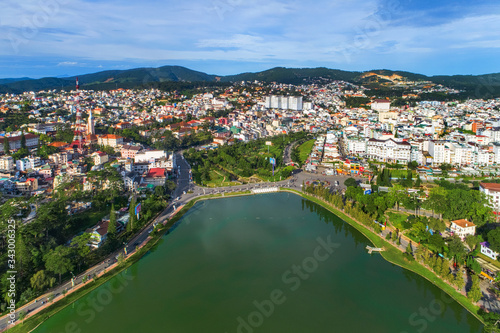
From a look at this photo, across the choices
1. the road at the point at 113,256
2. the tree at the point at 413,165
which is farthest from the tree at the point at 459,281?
the tree at the point at 413,165

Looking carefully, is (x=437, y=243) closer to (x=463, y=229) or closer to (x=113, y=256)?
(x=463, y=229)

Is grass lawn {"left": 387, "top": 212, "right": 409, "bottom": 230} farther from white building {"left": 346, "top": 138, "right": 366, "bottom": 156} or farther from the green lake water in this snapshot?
white building {"left": 346, "top": 138, "right": 366, "bottom": 156}

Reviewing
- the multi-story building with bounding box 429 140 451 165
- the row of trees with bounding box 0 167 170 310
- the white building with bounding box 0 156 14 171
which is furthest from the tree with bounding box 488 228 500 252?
the white building with bounding box 0 156 14 171

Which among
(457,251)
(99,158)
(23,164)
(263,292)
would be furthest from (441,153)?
(23,164)

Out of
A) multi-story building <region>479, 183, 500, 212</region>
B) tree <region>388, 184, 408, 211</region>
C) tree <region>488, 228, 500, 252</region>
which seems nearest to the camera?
tree <region>488, 228, 500, 252</region>

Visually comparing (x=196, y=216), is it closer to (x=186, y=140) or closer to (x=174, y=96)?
(x=186, y=140)

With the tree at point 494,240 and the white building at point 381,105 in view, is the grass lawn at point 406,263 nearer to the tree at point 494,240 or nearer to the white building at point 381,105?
the tree at point 494,240

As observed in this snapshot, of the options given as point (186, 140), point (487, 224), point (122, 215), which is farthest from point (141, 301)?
point (186, 140)
